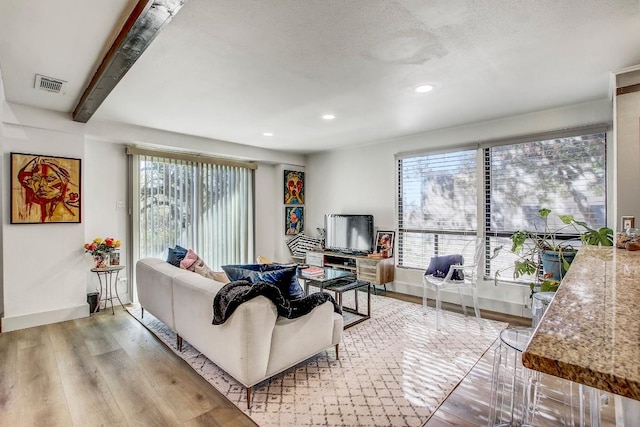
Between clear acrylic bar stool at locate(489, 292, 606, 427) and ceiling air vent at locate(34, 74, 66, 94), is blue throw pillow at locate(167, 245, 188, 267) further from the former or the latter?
clear acrylic bar stool at locate(489, 292, 606, 427)

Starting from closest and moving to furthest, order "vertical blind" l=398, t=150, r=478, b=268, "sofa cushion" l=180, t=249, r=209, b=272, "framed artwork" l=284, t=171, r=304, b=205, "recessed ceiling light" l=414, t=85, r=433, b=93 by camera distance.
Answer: "recessed ceiling light" l=414, t=85, r=433, b=93, "sofa cushion" l=180, t=249, r=209, b=272, "vertical blind" l=398, t=150, r=478, b=268, "framed artwork" l=284, t=171, r=304, b=205

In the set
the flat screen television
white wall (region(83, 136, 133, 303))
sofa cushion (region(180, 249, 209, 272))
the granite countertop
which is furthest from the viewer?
the flat screen television

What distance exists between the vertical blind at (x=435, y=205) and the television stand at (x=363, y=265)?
299 mm

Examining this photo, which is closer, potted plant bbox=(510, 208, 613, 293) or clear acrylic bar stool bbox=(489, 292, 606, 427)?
clear acrylic bar stool bbox=(489, 292, 606, 427)

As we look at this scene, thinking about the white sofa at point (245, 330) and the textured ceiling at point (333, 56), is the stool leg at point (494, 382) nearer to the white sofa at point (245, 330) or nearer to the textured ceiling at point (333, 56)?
the white sofa at point (245, 330)

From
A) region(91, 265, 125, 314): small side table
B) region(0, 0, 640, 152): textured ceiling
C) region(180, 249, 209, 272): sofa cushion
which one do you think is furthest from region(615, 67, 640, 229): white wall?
region(91, 265, 125, 314): small side table

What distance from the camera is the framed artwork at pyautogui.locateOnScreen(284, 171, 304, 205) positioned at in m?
6.32

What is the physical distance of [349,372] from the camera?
257 cm

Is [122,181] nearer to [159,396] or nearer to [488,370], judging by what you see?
[159,396]

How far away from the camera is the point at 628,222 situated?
2486 millimetres

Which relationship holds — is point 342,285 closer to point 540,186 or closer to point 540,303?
point 540,303

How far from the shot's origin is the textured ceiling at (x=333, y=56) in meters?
1.84

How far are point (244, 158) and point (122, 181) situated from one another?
1879 mm

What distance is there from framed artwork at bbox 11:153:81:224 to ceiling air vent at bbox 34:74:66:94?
3.44 ft
